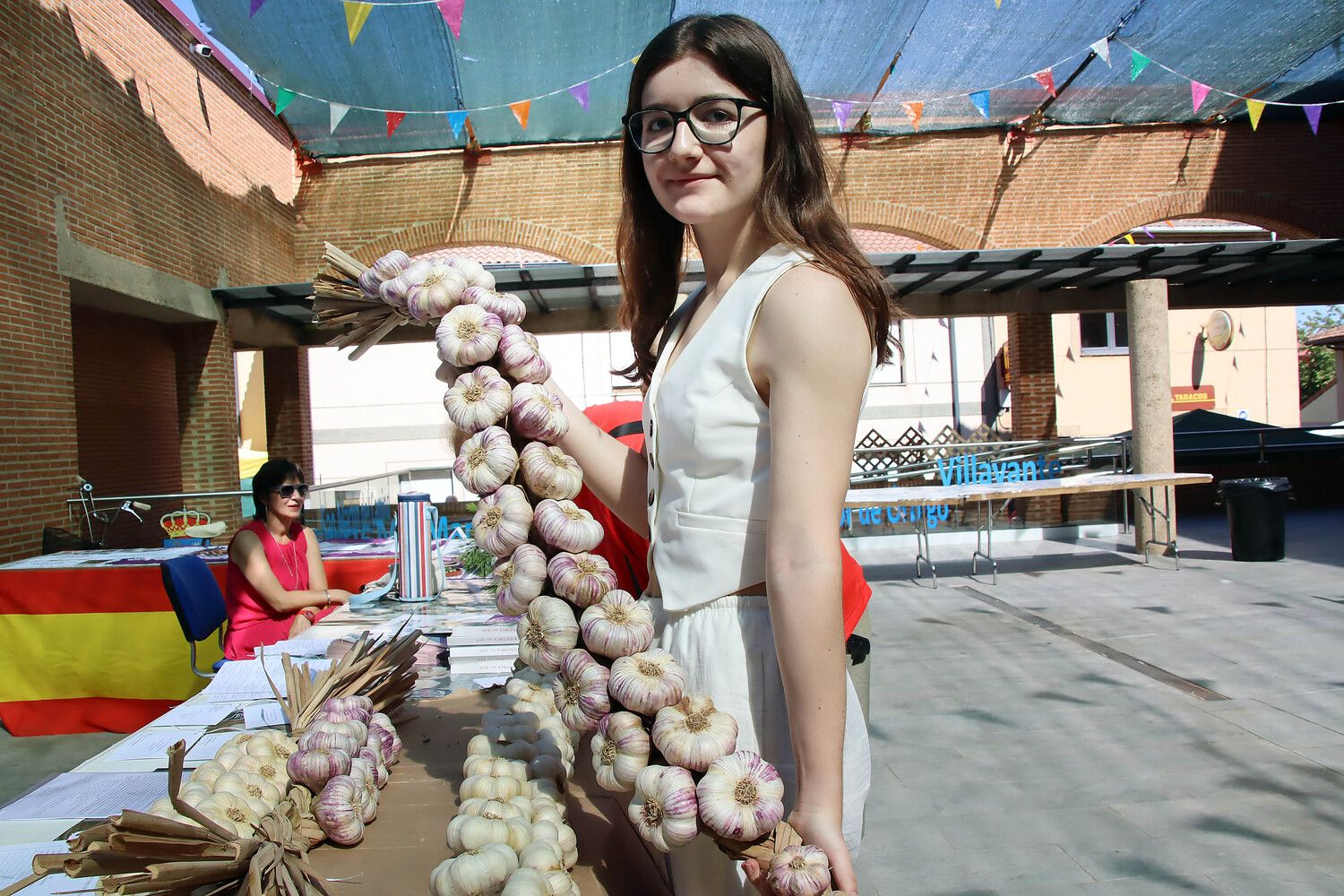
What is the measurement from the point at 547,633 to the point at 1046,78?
11837mm

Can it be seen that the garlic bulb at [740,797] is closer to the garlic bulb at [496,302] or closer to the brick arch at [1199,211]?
the garlic bulb at [496,302]

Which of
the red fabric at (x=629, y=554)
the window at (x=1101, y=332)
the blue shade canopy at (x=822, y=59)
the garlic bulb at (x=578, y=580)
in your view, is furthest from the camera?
the window at (x=1101, y=332)

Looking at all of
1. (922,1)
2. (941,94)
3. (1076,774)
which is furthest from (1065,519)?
(1076,774)

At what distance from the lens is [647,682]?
3.17ft

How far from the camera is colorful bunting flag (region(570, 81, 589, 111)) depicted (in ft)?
34.1

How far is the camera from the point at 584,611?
42.6 inches

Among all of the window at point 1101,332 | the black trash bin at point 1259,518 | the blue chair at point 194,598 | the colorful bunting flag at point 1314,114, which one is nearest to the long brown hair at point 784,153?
the blue chair at point 194,598

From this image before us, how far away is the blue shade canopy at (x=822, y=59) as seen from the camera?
30.2 feet

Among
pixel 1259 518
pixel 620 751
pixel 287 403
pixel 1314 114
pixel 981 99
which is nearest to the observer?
pixel 620 751

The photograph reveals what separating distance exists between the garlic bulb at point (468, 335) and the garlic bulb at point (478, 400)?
0.9 inches

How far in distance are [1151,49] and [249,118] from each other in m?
11.4

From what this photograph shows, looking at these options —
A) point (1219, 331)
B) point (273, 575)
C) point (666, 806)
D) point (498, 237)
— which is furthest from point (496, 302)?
point (1219, 331)

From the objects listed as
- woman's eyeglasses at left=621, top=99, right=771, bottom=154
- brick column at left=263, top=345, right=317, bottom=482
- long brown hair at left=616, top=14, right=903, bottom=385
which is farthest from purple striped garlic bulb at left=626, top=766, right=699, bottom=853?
brick column at left=263, top=345, right=317, bottom=482

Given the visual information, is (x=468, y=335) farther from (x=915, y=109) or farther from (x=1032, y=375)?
(x=1032, y=375)
